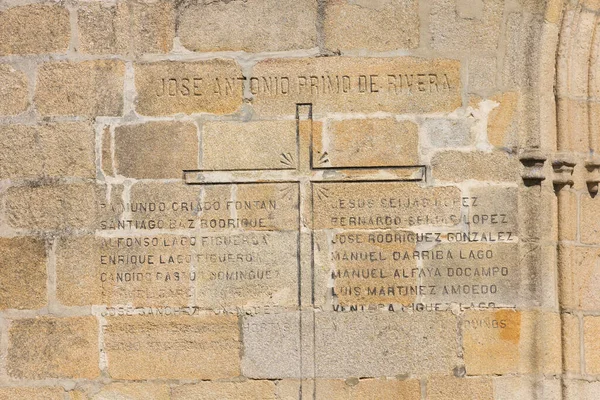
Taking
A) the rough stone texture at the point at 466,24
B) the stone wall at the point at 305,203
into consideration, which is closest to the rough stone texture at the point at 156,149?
the stone wall at the point at 305,203

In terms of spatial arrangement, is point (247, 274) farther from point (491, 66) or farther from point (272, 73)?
point (491, 66)

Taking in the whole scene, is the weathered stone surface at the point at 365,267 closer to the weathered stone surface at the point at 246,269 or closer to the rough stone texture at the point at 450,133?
the weathered stone surface at the point at 246,269

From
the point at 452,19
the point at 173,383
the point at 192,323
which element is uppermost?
the point at 452,19

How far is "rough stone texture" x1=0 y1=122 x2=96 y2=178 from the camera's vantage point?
3977mm

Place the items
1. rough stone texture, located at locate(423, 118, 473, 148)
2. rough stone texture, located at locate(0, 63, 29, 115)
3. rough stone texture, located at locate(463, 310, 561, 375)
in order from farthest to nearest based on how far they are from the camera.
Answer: rough stone texture, located at locate(0, 63, 29, 115) → rough stone texture, located at locate(423, 118, 473, 148) → rough stone texture, located at locate(463, 310, 561, 375)

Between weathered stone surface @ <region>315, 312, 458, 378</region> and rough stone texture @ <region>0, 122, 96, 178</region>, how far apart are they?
1373 mm

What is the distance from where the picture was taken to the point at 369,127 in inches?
155

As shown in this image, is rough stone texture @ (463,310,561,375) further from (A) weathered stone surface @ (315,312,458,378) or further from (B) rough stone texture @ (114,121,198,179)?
(B) rough stone texture @ (114,121,198,179)

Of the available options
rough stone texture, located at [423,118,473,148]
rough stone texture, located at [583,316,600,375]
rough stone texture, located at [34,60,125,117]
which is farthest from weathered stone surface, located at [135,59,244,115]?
rough stone texture, located at [583,316,600,375]

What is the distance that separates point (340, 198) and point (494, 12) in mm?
1131

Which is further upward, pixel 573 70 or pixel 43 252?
pixel 573 70

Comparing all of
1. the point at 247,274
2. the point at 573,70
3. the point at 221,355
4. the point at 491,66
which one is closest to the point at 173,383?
the point at 221,355

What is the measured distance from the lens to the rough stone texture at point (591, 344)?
389 centimetres

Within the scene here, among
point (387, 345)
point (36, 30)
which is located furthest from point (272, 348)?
point (36, 30)
